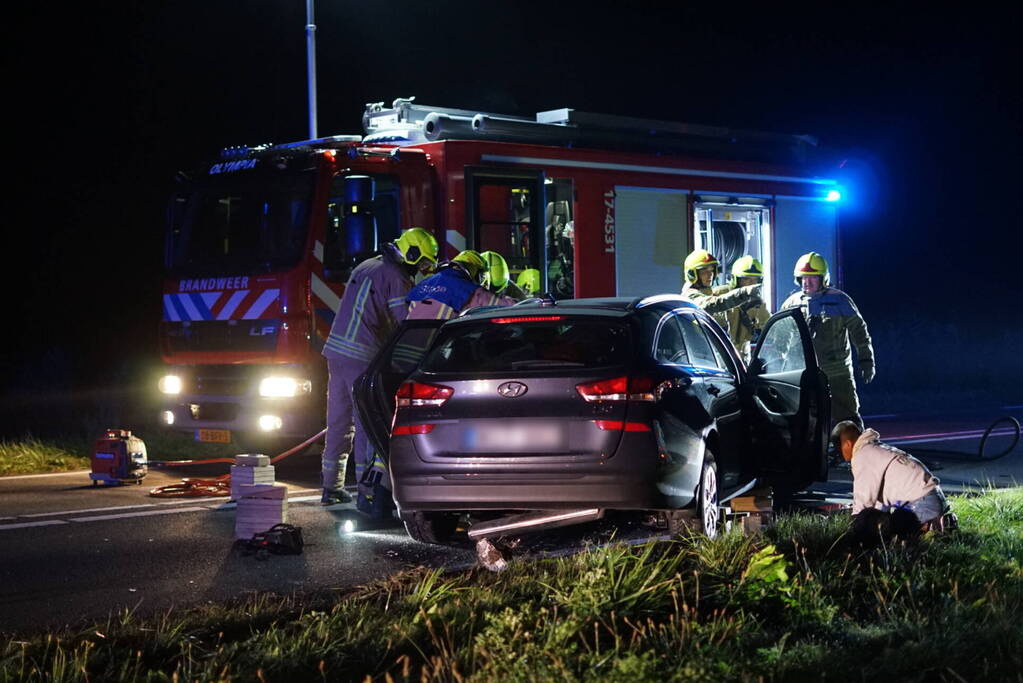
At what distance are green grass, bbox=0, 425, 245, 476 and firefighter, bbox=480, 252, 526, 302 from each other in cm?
290

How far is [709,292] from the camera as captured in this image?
13.2m

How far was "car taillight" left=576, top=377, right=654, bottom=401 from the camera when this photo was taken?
25.3ft

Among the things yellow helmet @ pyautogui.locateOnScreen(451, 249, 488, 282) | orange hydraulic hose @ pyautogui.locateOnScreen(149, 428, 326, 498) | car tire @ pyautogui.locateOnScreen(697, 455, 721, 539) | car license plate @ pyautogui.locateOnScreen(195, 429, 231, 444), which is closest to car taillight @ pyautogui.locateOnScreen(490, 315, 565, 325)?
car tire @ pyautogui.locateOnScreen(697, 455, 721, 539)

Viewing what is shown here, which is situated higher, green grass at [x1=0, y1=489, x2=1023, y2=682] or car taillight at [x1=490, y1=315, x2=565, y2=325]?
car taillight at [x1=490, y1=315, x2=565, y2=325]

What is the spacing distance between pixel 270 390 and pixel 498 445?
4884 mm

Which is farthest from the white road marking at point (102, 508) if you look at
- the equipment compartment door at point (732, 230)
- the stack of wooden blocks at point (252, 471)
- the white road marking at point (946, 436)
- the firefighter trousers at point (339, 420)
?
the white road marking at point (946, 436)

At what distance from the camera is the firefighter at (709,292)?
12.8 metres

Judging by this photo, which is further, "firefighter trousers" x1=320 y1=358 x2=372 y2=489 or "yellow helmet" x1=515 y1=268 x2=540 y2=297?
"yellow helmet" x1=515 y1=268 x2=540 y2=297

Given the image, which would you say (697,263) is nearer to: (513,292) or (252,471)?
(513,292)

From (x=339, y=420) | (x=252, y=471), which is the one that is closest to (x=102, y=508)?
(x=339, y=420)

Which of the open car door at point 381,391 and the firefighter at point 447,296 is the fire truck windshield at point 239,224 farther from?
the open car door at point 381,391

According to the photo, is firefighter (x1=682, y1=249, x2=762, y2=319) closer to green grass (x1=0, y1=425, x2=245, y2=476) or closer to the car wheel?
green grass (x1=0, y1=425, x2=245, y2=476)

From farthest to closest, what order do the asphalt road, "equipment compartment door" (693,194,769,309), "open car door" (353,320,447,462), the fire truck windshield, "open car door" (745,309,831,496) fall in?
1. "equipment compartment door" (693,194,769,309)
2. the fire truck windshield
3. "open car door" (745,309,831,496)
4. "open car door" (353,320,447,462)
5. the asphalt road

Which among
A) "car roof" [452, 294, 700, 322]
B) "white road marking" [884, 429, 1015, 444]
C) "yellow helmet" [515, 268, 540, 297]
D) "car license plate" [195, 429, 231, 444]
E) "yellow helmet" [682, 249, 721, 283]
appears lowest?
"white road marking" [884, 429, 1015, 444]
